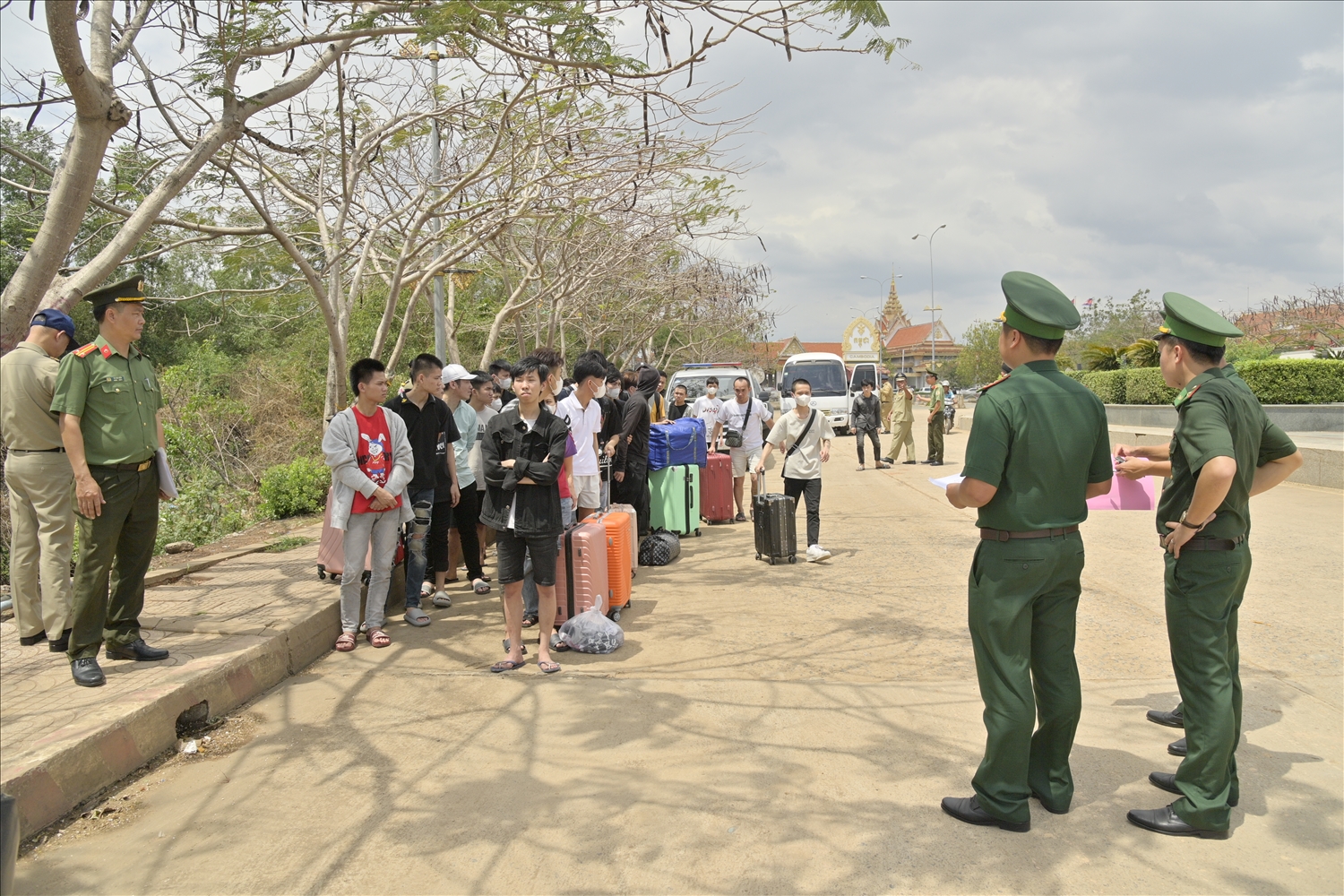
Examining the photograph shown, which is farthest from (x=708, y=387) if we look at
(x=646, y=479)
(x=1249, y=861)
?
(x=1249, y=861)

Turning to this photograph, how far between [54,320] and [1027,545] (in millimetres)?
5301

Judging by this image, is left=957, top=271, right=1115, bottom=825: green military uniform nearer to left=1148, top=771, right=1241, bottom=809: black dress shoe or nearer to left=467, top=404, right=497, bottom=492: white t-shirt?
left=1148, top=771, right=1241, bottom=809: black dress shoe

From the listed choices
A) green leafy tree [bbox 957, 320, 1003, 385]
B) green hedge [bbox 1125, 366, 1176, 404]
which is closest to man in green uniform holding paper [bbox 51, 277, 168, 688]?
green hedge [bbox 1125, 366, 1176, 404]

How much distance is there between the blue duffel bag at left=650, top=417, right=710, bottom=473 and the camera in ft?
32.4

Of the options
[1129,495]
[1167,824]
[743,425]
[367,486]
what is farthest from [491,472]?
[743,425]

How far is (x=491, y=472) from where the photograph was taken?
17.4 feet

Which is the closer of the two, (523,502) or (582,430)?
(523,502)

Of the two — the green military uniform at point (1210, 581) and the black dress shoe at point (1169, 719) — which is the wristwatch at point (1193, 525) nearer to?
the green military uniform at point (1210, 581)

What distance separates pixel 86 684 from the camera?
177 inches

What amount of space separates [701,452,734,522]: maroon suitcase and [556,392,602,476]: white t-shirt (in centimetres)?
432

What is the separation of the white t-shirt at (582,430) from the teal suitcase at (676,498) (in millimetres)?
2854

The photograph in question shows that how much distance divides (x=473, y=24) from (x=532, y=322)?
58.5 ft

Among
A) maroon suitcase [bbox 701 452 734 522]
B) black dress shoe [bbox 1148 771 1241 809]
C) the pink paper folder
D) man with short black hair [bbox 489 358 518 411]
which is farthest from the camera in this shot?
maroon suitcase [bbox 701 452 734 522]

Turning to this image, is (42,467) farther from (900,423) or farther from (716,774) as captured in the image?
(900,423)
